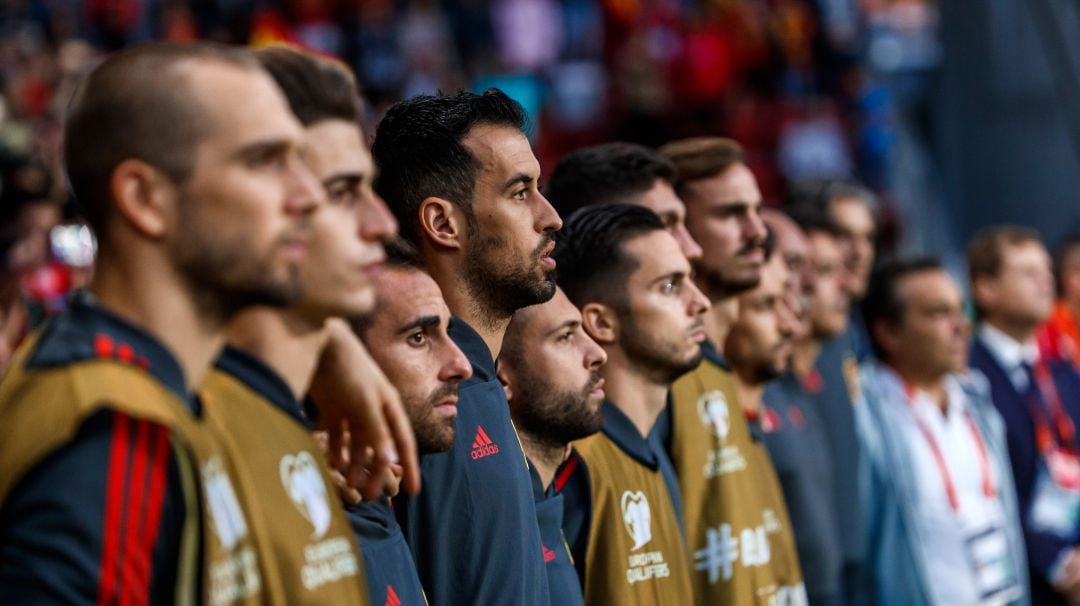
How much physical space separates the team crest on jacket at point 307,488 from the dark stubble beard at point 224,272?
262mm

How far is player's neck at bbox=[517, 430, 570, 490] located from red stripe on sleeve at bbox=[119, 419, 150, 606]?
2.03m

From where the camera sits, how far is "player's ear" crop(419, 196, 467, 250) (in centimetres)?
354

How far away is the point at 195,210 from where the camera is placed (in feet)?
6.52

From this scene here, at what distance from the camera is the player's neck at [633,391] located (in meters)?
4.33

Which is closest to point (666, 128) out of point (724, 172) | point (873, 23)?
point (873, 23)

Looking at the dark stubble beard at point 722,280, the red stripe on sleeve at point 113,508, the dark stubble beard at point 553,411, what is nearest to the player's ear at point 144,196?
the red stripe on sleeve at point 113,508

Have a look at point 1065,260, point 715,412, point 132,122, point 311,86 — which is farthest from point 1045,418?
point 132,122

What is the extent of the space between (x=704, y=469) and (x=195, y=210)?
2811mm

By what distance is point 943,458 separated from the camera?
636 cm

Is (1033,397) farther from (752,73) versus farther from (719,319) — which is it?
(752,73)

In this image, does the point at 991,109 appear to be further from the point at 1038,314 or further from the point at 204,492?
the point at 204,492

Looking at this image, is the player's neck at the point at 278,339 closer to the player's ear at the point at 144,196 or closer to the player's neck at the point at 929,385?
the player's ear at the point at 144,196

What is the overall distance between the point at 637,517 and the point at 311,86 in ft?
6.25

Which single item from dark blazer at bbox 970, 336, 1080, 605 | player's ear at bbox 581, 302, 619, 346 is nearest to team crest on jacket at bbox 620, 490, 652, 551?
player's ear at bbox 581, 302, 619, 346
